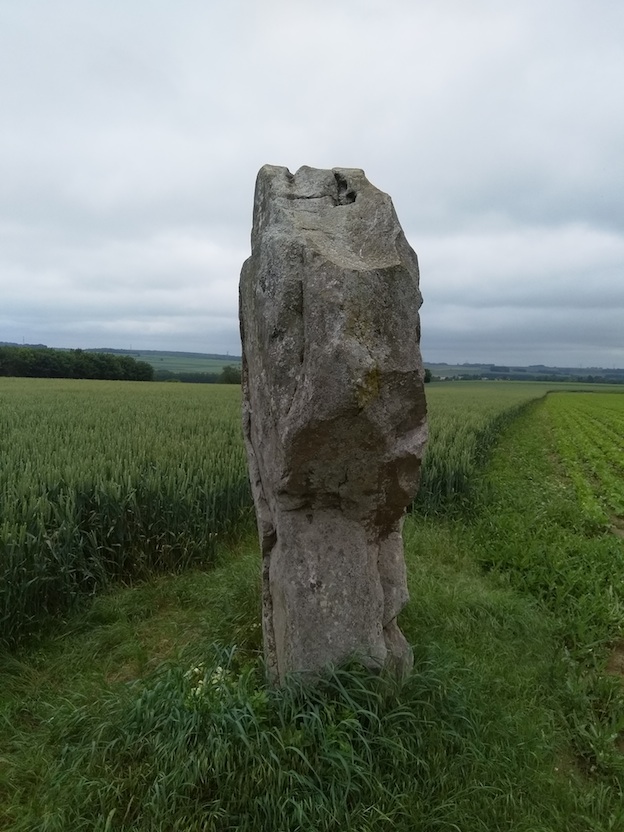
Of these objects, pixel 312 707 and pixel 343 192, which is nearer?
pixel 312 707

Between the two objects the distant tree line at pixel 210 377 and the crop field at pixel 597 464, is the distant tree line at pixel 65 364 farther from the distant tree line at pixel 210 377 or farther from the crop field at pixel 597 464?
the crop field at pixel 597 464

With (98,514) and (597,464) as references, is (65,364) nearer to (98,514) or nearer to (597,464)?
(597,464)

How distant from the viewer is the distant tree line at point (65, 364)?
166ft

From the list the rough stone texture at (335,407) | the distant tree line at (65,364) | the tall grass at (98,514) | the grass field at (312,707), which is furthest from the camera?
the distant tree line at (65,364)

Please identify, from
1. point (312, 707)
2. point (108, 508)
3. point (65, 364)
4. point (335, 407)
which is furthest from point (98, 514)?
point (65, 364)

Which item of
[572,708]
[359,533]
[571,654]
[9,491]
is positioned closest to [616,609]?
[571,654]

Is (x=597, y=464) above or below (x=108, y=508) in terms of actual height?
below

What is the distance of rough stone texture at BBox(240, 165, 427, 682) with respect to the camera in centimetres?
276

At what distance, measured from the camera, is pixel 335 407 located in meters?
2.73

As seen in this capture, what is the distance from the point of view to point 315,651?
3.04 metres

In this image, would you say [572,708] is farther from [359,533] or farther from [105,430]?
[105,430]

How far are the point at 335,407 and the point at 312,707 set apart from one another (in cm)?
152

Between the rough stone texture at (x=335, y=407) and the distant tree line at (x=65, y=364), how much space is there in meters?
53.6

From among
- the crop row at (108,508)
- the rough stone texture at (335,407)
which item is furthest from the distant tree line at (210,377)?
the rough stone texture at (335,407)
